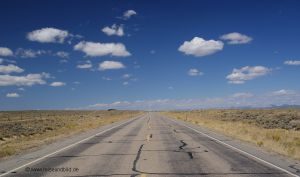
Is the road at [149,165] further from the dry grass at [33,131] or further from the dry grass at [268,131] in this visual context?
the dry grass at [33,131]

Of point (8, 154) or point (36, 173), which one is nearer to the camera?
point (36, 173)

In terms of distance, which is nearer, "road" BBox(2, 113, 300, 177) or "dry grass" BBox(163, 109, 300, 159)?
"road" BBox(2, 113, 300, 177)

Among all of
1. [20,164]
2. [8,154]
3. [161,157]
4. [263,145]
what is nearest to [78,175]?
[20,164]

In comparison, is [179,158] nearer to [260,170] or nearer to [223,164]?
[223,164]

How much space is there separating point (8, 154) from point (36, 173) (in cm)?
654

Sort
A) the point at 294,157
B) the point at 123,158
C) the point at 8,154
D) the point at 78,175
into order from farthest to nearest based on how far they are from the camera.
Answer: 1. the point at 8,154
2. the point at 294,157
3. the point at 123,158
4. the point at 78,175

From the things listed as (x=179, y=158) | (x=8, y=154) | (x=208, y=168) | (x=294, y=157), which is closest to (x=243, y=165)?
(x=208, y=168)

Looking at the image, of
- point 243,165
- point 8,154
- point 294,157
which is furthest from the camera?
point 8,154

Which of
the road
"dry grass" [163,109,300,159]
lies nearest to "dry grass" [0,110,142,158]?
the road

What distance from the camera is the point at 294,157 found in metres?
15.5

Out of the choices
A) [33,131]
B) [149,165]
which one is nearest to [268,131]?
[149,165]

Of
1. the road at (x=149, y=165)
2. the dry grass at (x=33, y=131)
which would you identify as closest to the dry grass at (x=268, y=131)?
the road at (x=149, y=165)

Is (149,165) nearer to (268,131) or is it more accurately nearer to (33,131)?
(268,131)

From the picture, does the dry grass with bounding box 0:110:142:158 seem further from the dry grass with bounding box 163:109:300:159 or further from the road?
the dry grass with bounding box 163:109:300:159
